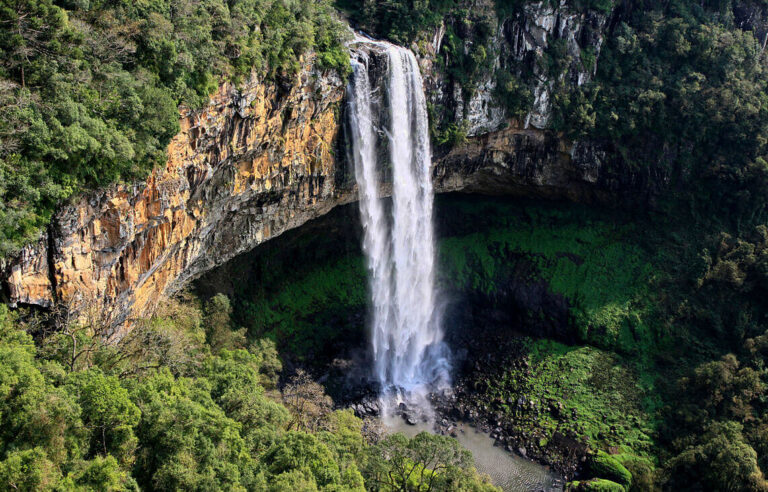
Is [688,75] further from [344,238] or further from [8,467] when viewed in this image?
[8,467]

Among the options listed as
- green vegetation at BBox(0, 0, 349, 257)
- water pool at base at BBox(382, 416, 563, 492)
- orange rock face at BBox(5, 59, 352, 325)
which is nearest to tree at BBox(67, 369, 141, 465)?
orange rock face at BBox(5, 59, 352, 325)

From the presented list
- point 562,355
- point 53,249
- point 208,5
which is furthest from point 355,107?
point 562,355

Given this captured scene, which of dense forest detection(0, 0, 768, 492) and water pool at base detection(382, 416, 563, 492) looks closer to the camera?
dense forest detection(0, 0, 768, 492)

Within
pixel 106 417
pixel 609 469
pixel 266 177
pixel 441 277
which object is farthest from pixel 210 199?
pixel 609 469

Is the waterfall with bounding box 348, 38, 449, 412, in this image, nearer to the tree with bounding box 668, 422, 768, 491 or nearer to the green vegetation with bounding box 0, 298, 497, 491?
the green vegetation with bounding box 0, 298, 497, 491

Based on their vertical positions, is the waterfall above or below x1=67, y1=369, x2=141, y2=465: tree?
above

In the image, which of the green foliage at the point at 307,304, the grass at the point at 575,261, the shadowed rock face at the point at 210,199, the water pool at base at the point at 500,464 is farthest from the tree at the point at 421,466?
the grass at the point at 575,261
